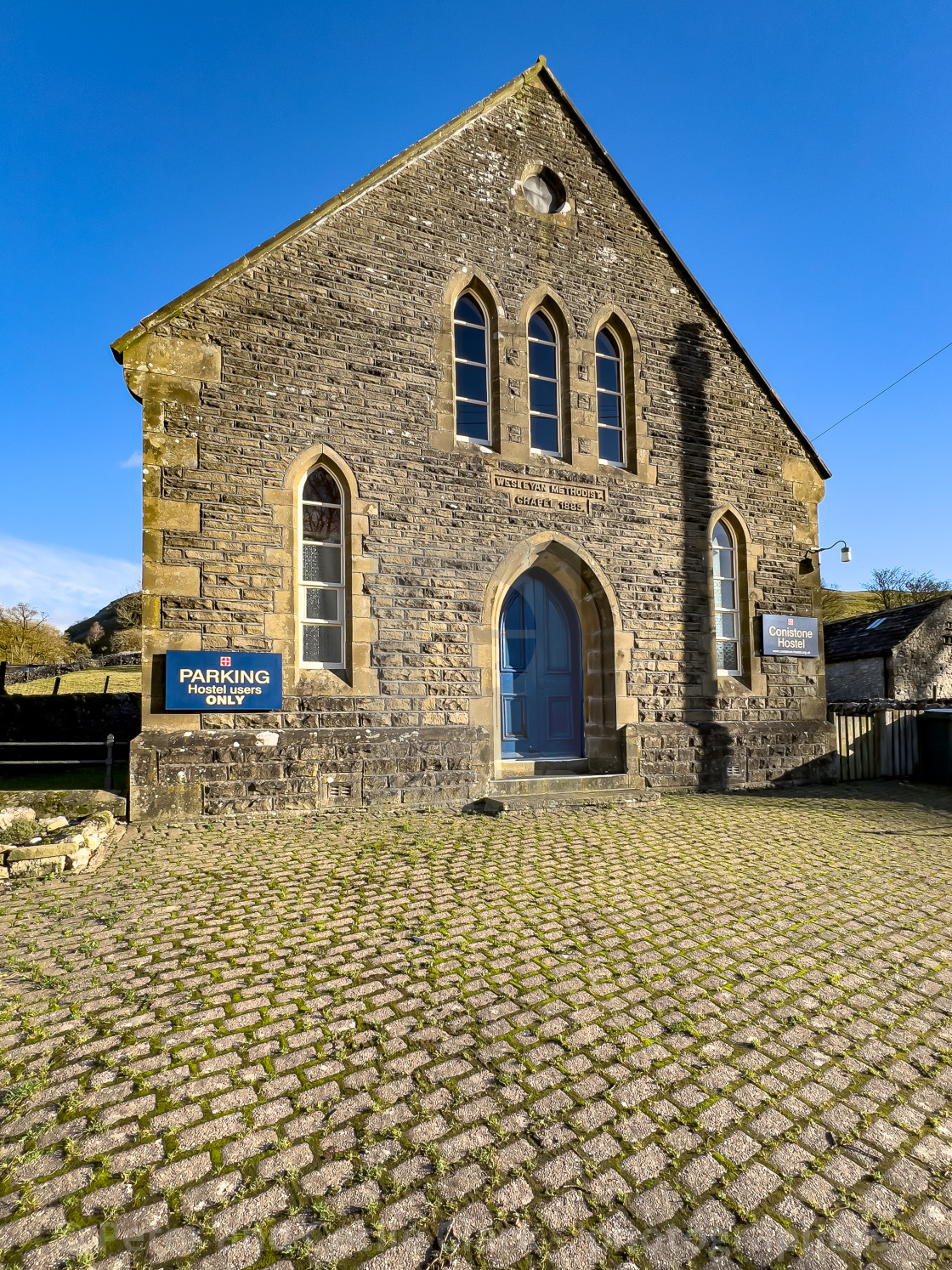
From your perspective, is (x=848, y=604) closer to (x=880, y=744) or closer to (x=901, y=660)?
(x=901, y=660)

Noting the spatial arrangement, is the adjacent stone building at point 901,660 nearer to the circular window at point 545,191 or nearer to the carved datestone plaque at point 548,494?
the carved datestone plaque at point 548,494

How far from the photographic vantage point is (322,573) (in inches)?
341

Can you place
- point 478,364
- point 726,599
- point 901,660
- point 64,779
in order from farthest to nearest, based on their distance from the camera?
1. point 901,660
2. point 726,599
3. point 64,779
4. point 478,364

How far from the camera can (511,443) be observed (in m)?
9.68

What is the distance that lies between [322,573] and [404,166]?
581 centimetres

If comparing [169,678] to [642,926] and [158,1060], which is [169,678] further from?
[642,926]

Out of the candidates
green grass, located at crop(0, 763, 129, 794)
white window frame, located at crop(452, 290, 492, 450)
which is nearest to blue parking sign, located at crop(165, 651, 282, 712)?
green grass, located at crop(0, 763, 129, 794)

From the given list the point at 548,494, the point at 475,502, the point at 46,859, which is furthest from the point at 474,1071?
the point at 548,494

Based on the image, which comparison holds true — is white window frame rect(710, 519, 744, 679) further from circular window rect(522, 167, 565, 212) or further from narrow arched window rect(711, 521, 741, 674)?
circular window rect(522, 167, 565, 212)

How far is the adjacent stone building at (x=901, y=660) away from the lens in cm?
1917

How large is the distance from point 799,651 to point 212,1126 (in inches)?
441

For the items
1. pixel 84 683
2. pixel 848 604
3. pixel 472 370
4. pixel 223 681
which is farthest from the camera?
pixel 848 604

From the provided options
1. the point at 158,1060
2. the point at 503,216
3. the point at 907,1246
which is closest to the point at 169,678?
the point at 158,1060

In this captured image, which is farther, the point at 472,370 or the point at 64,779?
the point at 64,779
